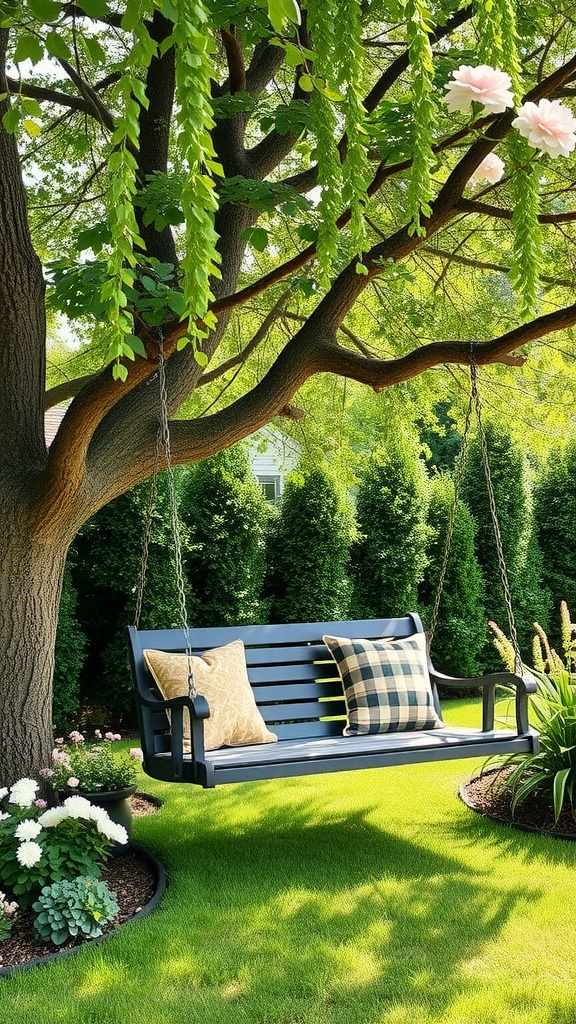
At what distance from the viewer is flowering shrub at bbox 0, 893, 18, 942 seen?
2988 mm

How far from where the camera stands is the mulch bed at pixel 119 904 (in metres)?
3.00

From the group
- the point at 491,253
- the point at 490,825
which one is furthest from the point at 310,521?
the point at 490,825

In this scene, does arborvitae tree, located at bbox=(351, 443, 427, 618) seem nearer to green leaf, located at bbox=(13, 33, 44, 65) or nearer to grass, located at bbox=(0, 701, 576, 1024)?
grass, located at bbox=(0, 701, 576, 1024)

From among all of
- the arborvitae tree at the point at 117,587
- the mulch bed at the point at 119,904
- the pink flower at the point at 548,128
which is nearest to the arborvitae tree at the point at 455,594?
the arborvitae tree at the point at 117,587

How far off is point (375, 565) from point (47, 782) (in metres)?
4.93

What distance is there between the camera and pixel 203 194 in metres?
1.14

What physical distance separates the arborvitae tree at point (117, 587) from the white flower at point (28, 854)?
151 inches

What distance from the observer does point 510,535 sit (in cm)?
909

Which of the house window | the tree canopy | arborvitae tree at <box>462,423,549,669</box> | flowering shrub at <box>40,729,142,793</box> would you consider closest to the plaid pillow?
flowering shrub at <box>40,729,142,793</box>

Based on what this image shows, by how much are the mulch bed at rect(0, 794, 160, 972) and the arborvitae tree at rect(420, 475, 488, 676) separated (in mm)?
4956

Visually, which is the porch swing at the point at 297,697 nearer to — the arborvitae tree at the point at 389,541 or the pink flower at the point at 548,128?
the pink flower at the point at 548,128

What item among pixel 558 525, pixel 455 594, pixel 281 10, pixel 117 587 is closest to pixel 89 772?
pixel 117 587

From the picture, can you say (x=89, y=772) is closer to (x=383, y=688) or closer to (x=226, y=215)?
(x=383, y=688)

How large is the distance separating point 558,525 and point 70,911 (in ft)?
24.3
